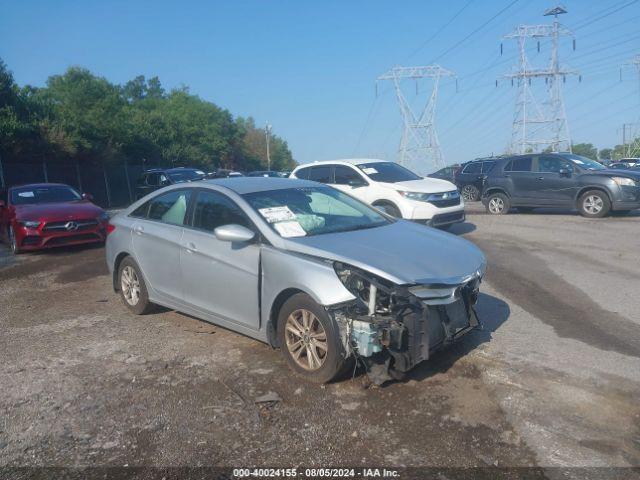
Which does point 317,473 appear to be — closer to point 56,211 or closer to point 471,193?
point 56,211

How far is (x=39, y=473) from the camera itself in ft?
10.8

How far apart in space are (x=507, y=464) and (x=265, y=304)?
2.23m

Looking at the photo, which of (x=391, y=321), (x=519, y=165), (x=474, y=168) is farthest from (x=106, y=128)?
Result: (x=391, y=321)

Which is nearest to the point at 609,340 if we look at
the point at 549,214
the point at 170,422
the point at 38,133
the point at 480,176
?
the point at 170,422

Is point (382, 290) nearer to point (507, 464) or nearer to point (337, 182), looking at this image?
point (507, 464)

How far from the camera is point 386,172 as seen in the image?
39.6ft

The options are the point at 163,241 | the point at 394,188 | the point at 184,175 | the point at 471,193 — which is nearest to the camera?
the point at 163,241

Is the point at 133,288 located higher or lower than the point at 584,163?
lower

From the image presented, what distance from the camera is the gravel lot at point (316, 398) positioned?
3395mm

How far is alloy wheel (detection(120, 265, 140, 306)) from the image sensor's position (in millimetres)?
6348

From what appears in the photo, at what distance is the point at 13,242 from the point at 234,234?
8488 millimetres

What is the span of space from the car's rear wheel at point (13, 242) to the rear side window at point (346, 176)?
6600mm

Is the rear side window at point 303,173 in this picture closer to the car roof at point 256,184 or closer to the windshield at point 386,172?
the windshield at point 386,172

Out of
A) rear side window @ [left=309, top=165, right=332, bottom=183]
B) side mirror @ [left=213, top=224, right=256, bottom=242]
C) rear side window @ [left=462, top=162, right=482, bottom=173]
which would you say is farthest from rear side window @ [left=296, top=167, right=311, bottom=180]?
rear side window @ [left=462, top=162, right=482, bottom=173]
